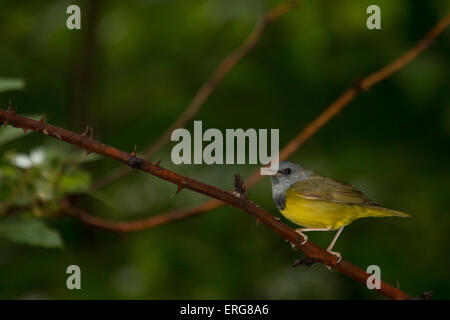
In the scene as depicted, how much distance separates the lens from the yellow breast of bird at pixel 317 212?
1.90m

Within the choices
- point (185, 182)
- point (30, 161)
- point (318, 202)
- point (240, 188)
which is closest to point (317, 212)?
point (318, 202)

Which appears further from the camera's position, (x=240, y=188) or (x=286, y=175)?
(x=286, y=175)

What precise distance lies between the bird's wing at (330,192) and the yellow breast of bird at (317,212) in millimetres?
22

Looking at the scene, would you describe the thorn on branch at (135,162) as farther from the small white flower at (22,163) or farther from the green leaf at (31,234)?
the small white flower at (22,163)

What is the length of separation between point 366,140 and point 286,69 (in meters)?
0.71

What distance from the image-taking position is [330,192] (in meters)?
2.02

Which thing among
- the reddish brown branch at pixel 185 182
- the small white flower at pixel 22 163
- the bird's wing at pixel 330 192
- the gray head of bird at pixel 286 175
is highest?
the small white flower at pixel 22 163

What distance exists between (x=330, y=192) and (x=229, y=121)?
87.8 inches

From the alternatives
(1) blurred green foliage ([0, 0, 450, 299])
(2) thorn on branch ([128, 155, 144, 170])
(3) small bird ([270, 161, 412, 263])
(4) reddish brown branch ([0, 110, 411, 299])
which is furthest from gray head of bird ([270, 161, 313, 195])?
(1) blurred green foliage ([0, 0, 450, 299])

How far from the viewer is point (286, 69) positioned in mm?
4094

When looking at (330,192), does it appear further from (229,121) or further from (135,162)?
(229,121)

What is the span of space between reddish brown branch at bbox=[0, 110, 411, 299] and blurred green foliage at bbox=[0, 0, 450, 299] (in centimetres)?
170

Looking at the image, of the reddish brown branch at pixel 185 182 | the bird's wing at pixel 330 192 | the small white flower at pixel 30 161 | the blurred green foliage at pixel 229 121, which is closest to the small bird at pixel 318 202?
the bird's wing at pixel 330 192

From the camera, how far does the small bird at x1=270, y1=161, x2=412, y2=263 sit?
192 centimetres
